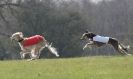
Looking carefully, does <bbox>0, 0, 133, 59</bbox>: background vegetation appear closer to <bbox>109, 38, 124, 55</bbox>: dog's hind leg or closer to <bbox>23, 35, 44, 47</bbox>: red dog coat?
<bbox>109, 38, 124, 55</bbox>: dog's hind leg

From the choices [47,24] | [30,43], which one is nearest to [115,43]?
[30,43]

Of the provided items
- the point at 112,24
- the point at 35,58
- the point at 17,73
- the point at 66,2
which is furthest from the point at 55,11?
the point at 17,73

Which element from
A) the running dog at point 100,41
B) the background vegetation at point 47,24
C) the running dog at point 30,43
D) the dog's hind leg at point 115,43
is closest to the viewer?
the running dog at point 30,43

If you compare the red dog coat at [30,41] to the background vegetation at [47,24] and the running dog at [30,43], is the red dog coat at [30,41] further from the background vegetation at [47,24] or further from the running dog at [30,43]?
the background vegetation at [47,24]

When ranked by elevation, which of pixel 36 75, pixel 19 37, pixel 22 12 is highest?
pixel 22 12

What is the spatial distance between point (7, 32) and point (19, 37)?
36694 mm

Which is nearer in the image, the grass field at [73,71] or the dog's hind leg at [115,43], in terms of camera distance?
the grass field at [73,71]

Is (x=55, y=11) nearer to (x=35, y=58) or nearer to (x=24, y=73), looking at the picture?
(x=35, y=58)

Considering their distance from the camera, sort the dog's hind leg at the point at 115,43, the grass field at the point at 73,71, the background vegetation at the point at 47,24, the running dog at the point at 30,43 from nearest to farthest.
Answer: the grass field at the point at 73,71 → the running dog at the point at 30,43 → the dog's hind leg at the point at 115,43 → the background vegetation at the point at 47,24

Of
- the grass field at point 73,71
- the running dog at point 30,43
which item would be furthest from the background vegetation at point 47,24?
the grass field at point 73,71

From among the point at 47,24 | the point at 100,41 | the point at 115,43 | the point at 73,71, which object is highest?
the point at 47,24

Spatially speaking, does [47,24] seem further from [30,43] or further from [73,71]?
[73,71]

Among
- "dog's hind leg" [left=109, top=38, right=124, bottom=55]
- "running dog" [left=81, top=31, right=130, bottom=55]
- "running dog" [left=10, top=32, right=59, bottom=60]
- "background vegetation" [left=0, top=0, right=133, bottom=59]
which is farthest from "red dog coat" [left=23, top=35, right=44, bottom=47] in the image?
"background vegetation" [left=0, top=0, right=133, bottom=59]

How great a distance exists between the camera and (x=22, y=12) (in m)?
53.1
